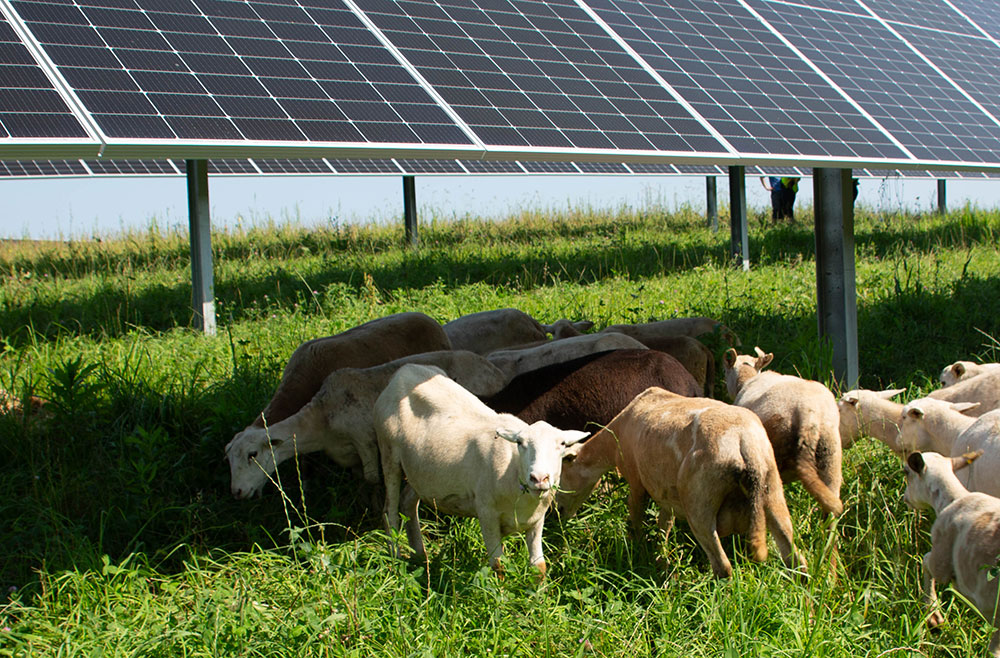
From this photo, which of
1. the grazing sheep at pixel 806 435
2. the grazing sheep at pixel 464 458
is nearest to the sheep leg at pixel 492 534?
the grazing sheep at pixel 464 458

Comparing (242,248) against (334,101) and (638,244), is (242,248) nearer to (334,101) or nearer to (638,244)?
(638,244)

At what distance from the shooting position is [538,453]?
500cm

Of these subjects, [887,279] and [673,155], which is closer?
[673,155]

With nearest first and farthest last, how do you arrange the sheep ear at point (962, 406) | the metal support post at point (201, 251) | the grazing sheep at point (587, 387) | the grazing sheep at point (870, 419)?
the sheep ear at point (962, 406), the grazing sheep at point (870, 419), the grazing sheep at point (587, 387), the metal support post at point (201, 251)

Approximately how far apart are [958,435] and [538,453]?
3.03 metres

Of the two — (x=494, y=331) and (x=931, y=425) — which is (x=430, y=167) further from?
(x=931, y=425)

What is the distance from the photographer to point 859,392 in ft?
22.5

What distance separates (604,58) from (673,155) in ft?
8.36

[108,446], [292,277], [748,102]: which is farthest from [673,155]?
[292,277]

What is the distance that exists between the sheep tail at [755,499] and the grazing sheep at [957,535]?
2.91ft

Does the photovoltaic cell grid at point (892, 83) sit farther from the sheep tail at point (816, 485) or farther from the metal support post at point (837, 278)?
the sheep tail at point (816, 485)

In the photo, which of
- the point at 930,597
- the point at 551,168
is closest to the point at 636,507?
the point at 930,597

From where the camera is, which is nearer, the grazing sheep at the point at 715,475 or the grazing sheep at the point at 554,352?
the grazing sheep at the point at 715,475

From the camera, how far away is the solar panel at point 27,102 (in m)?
6.04
